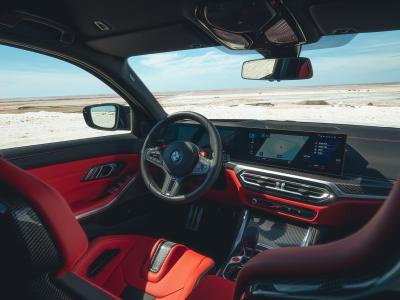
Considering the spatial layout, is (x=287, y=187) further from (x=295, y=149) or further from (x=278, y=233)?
(x=278, y=233)

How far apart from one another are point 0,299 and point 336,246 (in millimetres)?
1070

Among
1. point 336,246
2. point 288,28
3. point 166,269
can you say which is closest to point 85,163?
point 166,269

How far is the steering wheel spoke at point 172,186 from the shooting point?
8.14ft

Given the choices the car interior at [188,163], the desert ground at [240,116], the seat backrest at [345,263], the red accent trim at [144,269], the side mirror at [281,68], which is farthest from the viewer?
the desert ground at [240,116]

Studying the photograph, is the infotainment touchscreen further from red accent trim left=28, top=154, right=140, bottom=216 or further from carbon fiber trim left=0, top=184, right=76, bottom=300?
carbon fiber trim left=0, top=184, right=76, bottom=300

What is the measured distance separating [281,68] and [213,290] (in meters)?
1.67

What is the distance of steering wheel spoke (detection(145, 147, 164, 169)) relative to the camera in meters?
2.65

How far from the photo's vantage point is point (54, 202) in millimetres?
1125

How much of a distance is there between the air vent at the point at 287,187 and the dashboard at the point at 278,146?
0.13m

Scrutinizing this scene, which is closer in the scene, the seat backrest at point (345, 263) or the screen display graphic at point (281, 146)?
the seat backrest at point (345, 263)

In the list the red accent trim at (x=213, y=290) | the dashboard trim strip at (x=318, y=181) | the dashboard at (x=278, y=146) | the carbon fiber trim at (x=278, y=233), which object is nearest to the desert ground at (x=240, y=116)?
the dashboard at (x=278, y=146)

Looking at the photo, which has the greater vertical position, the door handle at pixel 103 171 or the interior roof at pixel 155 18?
the interior roof at pixel 155 18

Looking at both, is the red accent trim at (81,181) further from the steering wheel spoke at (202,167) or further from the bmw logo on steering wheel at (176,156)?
the steering wheel spoke at (202,167)

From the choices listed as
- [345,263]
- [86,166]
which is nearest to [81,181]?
[86,166]
